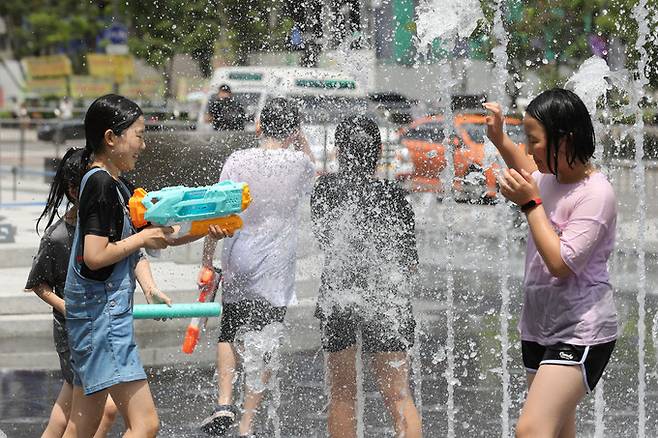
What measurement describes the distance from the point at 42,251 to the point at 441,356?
389 cm

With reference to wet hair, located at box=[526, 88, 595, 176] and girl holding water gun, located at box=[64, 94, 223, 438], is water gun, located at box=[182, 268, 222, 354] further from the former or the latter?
wet hair, located at box=[526, 88, 595, 176]

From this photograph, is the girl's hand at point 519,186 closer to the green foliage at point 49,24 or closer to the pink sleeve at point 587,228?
the pink sleeve at point 587,228

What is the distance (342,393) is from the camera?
489cm

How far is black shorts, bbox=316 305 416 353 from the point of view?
191 inches

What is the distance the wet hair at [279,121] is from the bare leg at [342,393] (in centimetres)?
129

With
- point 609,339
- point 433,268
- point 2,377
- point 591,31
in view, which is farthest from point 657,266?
point 591,31

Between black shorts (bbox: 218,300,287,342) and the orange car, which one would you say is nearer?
black shorts (bbox: 218,300,287,342)

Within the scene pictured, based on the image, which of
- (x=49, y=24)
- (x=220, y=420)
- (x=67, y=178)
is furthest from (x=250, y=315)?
(x=49, y=24)

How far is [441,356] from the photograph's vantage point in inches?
315

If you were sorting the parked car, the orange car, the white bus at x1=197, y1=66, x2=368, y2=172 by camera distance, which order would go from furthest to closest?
the parked car → the orange car → the white bus at x1=197, y1=66, x2=368, y2=172

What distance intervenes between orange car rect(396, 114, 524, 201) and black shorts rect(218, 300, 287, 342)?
7.36 metres

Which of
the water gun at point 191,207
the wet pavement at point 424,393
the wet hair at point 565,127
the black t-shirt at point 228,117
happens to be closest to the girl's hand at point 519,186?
the wet hair at point 565,127

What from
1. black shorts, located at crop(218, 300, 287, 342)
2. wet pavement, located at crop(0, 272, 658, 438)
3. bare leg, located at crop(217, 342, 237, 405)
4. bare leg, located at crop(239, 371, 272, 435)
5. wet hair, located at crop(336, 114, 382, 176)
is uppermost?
wet hair, located at crop(336, 114, 382, 176)

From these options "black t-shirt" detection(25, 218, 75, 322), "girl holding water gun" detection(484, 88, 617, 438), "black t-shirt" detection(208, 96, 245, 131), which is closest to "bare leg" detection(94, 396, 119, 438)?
"black t-shirt" detection(25, 218, 75, 322)
